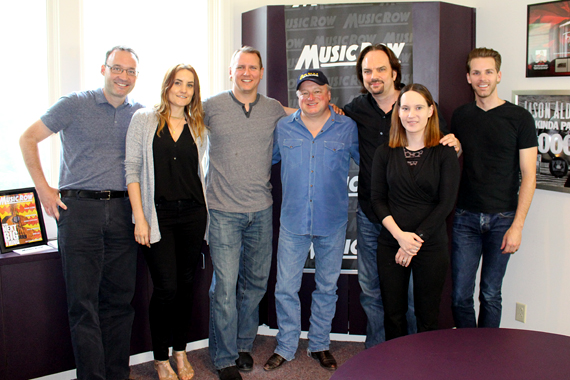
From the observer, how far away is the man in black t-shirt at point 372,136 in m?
2.54

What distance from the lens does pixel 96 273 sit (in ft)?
7.71

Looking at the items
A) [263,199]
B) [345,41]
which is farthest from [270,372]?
[345,41]

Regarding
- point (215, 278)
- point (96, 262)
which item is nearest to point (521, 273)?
point (215, 278)

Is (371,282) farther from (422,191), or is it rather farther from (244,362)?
(244,362)

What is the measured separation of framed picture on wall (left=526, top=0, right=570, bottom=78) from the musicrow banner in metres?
0.71

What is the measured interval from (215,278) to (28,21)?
1866 mm

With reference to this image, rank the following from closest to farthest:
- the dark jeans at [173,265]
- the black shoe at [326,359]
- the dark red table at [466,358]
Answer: the dark red table at [466,358] → the dark jeans at [173,265] → the black shoe at [326,359]

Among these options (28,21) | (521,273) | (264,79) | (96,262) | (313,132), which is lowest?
(521,273)

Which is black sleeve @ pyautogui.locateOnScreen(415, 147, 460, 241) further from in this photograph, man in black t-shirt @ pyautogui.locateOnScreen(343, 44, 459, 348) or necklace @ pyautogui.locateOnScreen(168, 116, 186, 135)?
necklace @ pyautogui.locateOnScreen(168, 116, 186, 135)

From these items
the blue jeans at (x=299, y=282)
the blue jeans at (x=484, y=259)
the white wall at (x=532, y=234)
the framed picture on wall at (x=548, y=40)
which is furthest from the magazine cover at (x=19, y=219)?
the framed picture on wall at (x=548, y=40)

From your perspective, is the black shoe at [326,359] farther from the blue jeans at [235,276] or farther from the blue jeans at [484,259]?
the blue jeans at [484,259]

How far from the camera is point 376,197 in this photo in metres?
2.31

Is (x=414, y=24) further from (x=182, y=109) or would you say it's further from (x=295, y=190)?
(x=182, y=109)

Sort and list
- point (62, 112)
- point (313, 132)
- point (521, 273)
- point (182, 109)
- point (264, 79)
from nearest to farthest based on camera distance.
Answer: point (62, 112), point (182, 109), point (313, 132), point (521, 273), point (264, 79)
